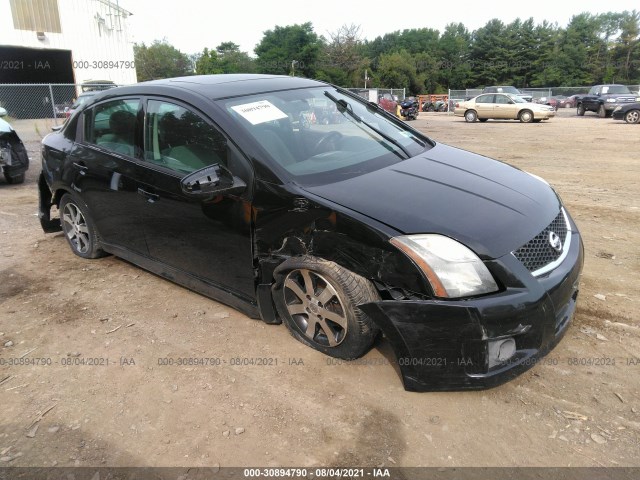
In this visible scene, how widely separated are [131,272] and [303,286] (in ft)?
7.35

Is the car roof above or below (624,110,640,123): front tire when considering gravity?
above

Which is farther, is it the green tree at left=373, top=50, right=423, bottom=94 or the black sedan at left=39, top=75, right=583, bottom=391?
the green tree at left=373, top=50, right=423, bottom=94

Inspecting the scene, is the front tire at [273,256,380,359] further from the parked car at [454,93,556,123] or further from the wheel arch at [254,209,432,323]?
the parked car at [454,93,556,123]

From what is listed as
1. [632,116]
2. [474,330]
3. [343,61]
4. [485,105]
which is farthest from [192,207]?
[343,61]

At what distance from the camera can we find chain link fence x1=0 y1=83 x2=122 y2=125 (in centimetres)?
1886

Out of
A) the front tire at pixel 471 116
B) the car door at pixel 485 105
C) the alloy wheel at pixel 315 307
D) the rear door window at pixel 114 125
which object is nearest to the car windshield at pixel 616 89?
the car door at pixel 485 105

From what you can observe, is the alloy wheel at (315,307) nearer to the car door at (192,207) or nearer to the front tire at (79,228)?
the car door at (192,207)

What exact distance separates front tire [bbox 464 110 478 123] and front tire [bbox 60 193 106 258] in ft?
72.1

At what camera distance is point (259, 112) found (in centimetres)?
329

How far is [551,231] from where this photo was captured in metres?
2.81

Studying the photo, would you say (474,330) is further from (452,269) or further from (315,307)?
(315,307)

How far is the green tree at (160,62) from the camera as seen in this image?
257 ft

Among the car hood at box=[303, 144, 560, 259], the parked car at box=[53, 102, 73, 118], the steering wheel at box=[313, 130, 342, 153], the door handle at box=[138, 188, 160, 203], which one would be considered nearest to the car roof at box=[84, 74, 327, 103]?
the steering wheel at box=[313, 130, 342, 153]

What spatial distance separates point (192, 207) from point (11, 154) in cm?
645
